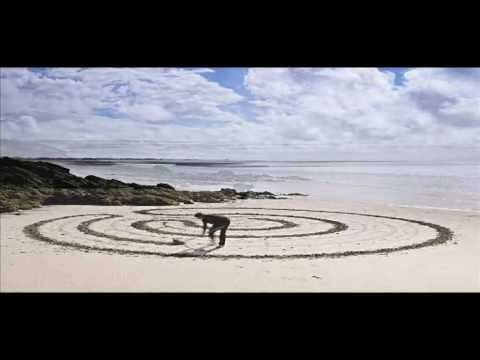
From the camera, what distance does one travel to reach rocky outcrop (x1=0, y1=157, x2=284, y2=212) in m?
17.0

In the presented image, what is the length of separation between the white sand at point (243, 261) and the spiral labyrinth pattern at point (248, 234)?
24 mm

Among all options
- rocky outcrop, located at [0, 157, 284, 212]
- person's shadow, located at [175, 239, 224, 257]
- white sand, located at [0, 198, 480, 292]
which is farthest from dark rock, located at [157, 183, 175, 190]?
person's shadow, located at [175, 239, 224, 257]

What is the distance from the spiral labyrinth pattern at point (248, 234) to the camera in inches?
355

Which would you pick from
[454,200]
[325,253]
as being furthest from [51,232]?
[454,200]

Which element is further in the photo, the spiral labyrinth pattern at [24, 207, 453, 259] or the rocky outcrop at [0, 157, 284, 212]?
the rocky outcrop at [0, 157, 284, 212]

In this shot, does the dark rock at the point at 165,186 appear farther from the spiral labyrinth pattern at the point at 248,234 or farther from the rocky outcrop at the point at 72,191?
the spiral labyrinth pattern at the point at 248,234

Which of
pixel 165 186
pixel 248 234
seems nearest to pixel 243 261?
pixel 248 234

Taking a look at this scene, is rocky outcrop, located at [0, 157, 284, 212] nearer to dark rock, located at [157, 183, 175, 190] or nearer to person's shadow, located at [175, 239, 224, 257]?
dark rock, located at [157, 183, 175, 190]

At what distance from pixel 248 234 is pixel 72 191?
32.3 ft

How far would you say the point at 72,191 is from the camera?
18.3 meters

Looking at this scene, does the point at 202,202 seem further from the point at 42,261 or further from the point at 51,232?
the point at 42,261

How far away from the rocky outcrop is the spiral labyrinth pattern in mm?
3180
